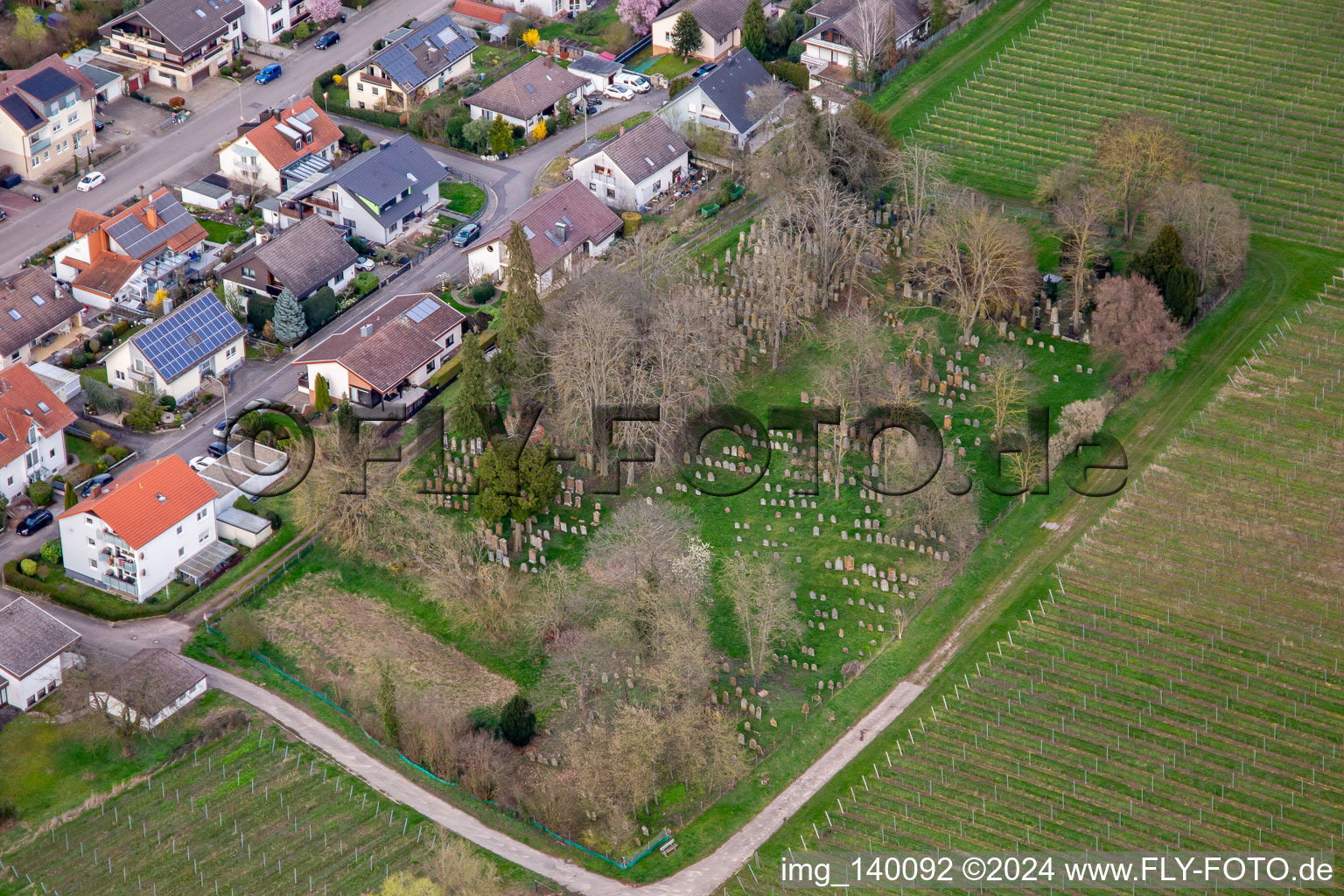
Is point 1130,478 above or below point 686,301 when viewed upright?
below

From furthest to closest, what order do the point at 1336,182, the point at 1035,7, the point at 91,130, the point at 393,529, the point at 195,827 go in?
the point at 1035,7 → the point at 91,130 → the point at 1336,182 → the point at 393,529 → the point at 195,827

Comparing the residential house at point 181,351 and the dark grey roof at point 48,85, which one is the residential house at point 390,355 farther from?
the dark grey roof at point 48,85

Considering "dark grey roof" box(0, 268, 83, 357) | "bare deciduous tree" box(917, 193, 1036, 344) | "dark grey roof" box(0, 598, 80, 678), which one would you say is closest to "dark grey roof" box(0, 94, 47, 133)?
"dark grey roof" box(0, 268, 83, 357)

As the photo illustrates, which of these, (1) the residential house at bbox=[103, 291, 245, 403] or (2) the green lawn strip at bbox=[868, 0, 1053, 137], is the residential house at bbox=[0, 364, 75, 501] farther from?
(2) the green lawn strip at bbox=[868, 0, 1053, 137]

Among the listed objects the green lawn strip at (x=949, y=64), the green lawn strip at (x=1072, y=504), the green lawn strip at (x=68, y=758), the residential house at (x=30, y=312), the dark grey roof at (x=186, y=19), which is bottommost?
the green lawn strip at (x=1072, y=504)

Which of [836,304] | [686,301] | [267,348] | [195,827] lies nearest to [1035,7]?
[836,304]

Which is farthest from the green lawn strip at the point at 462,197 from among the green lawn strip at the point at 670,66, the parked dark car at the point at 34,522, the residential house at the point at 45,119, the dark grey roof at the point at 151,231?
the parked dark car at the point at 34,522

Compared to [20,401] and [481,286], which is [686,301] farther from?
[20,401]
